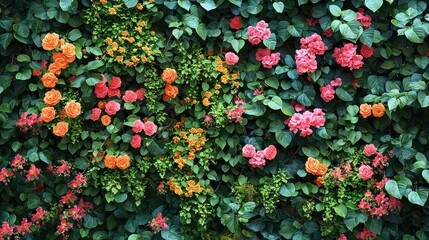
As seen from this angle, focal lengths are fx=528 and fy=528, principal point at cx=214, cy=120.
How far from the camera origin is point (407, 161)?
258 cm

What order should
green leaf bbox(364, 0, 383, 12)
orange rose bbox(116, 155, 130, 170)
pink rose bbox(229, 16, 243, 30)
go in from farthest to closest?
pink rose bbox(229, 16, 243, 30) < orange rose bbox(116, 155, 130, 170) < green leaf bbox(364, 0, 383, 12)

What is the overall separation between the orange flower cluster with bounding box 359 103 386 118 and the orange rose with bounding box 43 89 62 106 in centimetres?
146

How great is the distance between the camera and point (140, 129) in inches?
102

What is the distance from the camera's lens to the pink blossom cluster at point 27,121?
8.35 ft

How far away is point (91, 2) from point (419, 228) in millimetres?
2003

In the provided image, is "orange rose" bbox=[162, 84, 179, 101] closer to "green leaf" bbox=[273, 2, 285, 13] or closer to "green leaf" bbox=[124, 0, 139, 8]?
"green leaf" bbox=[124, 0, 139, 8]

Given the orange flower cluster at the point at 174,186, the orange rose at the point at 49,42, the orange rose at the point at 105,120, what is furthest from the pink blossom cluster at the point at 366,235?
the orange rose at the point at 49,42

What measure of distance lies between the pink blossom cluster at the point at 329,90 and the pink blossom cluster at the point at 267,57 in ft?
0.88

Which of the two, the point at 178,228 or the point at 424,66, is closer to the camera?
the point at 424,66

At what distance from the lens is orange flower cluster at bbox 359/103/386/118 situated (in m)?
2.53

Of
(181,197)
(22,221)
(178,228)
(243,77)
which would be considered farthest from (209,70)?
(22,221)

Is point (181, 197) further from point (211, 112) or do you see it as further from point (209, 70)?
point (209, 70)

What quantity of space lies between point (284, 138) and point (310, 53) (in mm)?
434

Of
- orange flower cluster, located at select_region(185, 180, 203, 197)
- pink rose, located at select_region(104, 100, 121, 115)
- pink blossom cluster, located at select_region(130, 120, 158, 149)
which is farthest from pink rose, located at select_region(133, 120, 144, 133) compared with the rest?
orange flower cluster, located at select_region(185, 180, 203, 197)
